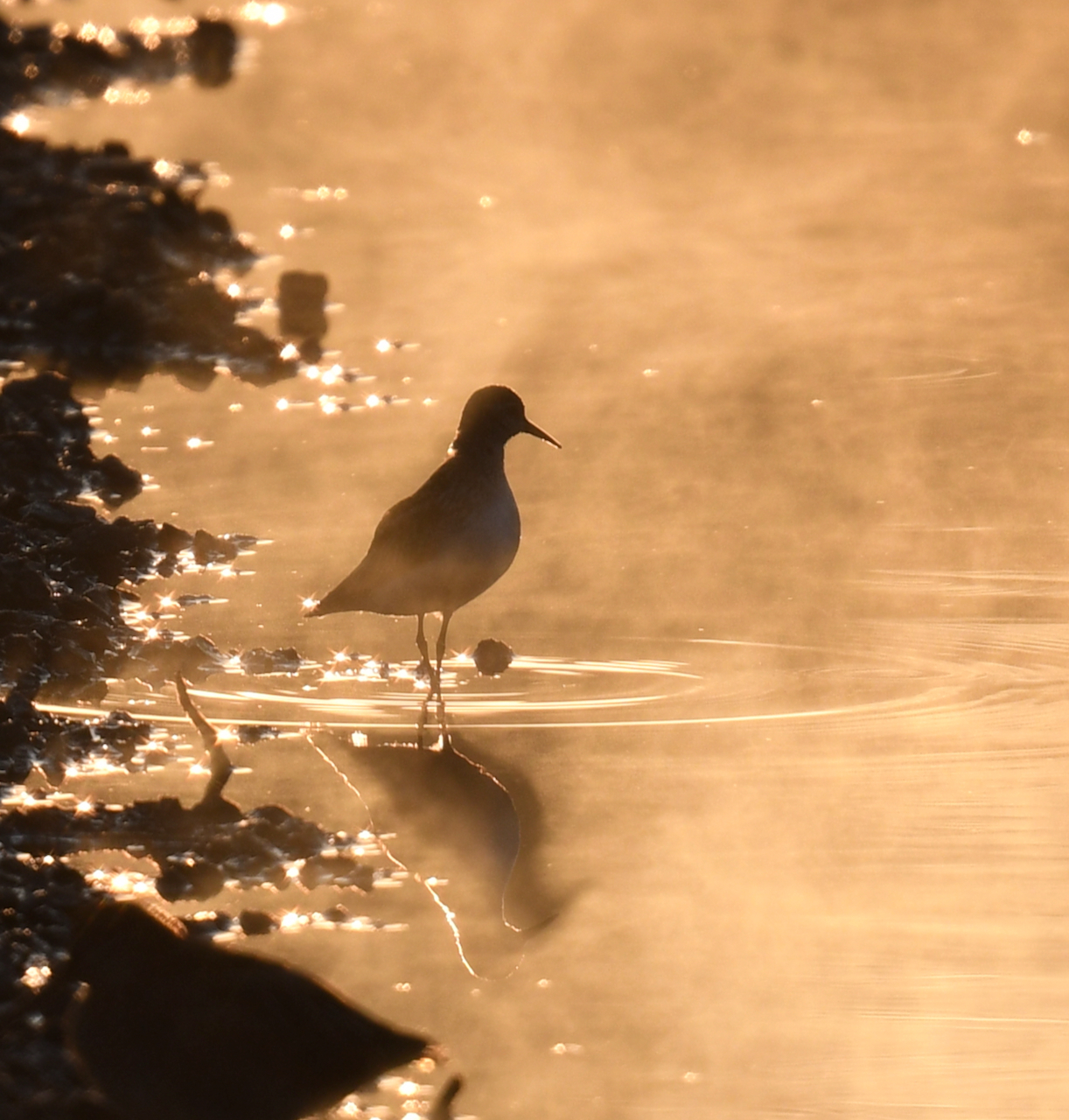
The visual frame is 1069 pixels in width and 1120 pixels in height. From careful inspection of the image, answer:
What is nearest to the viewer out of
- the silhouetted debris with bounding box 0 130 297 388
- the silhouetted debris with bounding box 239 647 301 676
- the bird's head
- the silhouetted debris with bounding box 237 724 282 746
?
the silhouetted debris with bounding box 237 724 282 746

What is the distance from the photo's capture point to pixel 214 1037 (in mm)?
4574

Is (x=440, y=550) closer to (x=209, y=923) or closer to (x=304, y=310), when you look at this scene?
(x=209, y=923)

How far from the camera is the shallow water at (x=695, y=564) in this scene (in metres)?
5.48

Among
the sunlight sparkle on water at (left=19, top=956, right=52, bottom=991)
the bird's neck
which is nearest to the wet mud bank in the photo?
the sunlight sparkle on water at (left=19, top=956, right=52, bottom=991)

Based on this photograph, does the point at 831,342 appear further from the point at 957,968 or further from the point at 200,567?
the point at 957,968

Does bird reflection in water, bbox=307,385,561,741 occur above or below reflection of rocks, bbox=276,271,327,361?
below

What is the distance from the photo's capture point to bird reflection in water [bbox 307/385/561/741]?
27.0 ft

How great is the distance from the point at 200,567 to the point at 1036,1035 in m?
4.86

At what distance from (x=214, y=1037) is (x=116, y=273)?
10247 mm

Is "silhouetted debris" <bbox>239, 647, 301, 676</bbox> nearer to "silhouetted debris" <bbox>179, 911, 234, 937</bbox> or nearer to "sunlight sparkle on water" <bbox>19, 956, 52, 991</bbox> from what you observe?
"silhouetted debris" <bbox>179, 911, 234, 937</bbox>

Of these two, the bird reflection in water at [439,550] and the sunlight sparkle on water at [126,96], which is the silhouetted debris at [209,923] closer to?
the bird reflection in water at [439,550]

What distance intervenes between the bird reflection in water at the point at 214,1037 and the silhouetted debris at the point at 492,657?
338cm

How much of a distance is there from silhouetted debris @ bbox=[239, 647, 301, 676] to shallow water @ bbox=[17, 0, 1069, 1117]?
0.07 meters

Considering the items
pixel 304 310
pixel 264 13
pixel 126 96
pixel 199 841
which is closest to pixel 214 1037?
pixel 199 841
